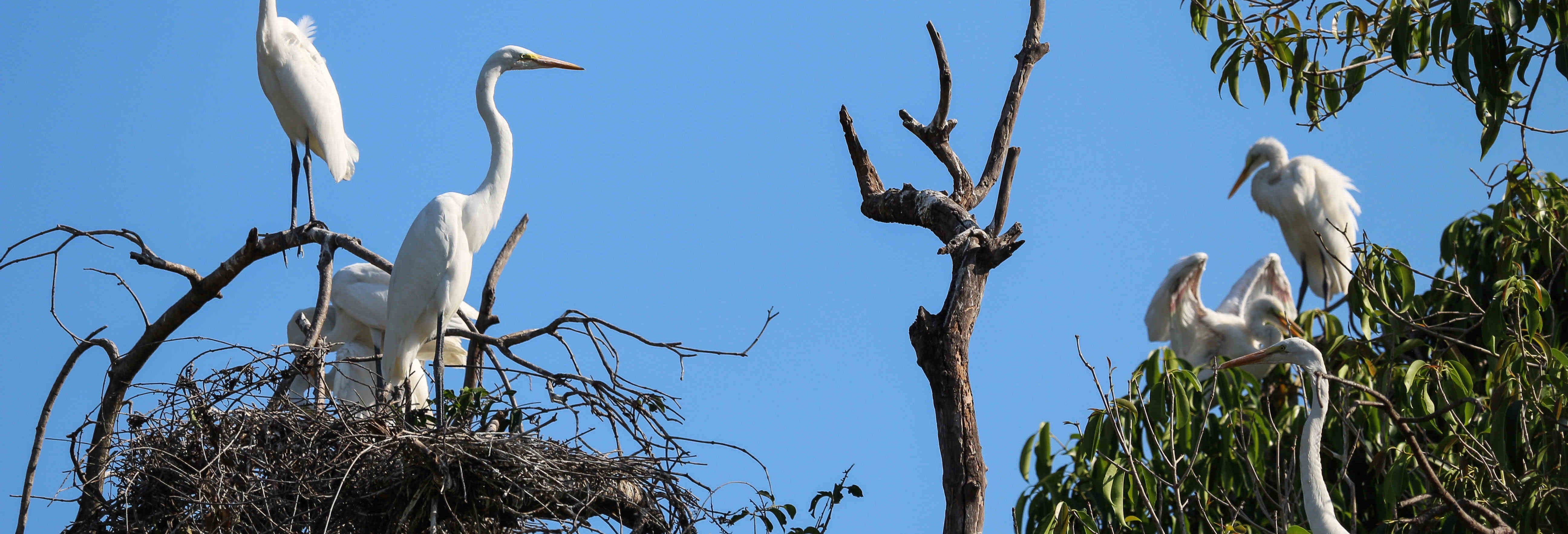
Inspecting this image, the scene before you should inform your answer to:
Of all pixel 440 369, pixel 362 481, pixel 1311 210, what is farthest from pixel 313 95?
pixel 1311 210

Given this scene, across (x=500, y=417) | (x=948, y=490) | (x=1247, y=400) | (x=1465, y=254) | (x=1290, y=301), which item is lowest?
(x=948, y=490)

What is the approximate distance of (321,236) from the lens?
4.26m

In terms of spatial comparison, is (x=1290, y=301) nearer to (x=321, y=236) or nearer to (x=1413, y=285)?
(x=1413, y=285)

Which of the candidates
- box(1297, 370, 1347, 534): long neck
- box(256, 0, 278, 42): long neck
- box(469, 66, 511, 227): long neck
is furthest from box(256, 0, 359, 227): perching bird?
box(1297, 370, 1347, 534): long neck

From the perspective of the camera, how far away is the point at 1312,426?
3.52 m

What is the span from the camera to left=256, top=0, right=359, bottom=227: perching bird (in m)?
6.48

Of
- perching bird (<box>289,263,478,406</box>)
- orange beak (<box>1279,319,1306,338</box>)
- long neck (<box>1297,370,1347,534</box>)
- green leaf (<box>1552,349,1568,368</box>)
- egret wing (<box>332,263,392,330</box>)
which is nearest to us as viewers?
green leaf (<box>1552,349,1568,368</box>)

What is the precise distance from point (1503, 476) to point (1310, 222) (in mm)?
4981

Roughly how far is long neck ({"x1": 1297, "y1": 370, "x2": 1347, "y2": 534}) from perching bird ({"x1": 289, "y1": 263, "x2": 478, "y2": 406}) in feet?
11.3

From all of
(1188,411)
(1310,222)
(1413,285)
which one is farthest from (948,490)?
(1310,222)

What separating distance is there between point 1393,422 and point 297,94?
500 cm

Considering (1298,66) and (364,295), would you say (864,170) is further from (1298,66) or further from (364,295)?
(364,295)

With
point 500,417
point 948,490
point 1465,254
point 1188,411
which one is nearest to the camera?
point 948,490

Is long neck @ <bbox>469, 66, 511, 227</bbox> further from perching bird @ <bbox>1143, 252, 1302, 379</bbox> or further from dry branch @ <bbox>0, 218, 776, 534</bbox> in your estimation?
perching bird @ <bbox>1143, 252, 1302, 379</bbox>
